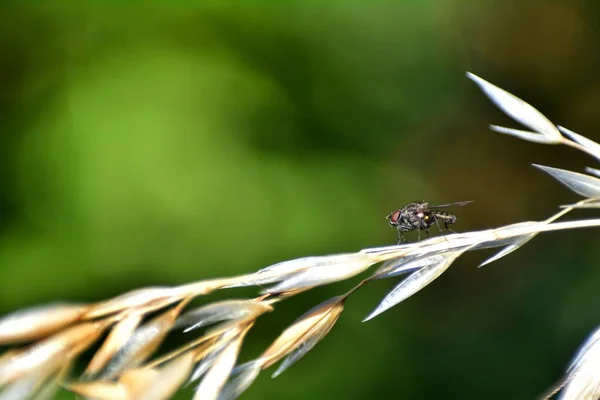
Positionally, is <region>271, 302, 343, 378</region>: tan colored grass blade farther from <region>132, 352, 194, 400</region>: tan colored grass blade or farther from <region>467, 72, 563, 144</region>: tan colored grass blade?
<region>467, 72, 563, 144</region>: tan colored grass blade

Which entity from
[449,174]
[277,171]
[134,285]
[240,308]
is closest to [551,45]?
[449,174]

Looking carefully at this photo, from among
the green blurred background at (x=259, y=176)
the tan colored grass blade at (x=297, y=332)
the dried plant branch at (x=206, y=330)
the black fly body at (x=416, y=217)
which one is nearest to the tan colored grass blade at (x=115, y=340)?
the dried plant branch at (x=206, y=330)

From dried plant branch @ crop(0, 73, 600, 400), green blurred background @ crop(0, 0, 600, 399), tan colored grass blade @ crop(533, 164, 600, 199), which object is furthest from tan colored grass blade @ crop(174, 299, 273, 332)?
green blurred background @ crop(0, 0, 600, 399)

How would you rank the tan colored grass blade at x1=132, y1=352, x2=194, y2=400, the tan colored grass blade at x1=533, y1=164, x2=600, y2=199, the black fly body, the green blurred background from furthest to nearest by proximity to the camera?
the green blurred background, the black fly body, the tan colored grass blade at x1=533, y1=164, x2=600, y2=199, the tan colored grass blade at x1=132, y1=352, x2=194, y2=400

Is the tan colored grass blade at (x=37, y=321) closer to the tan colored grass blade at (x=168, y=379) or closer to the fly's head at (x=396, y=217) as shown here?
the tan colored grass blade at (x=168, y=379)

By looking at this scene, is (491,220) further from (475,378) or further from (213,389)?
(213,389)

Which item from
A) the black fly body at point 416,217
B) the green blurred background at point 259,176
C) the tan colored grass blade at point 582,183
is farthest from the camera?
the green blurred background at point 259,176

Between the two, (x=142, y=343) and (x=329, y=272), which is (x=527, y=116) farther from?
(x=142, y=343)
